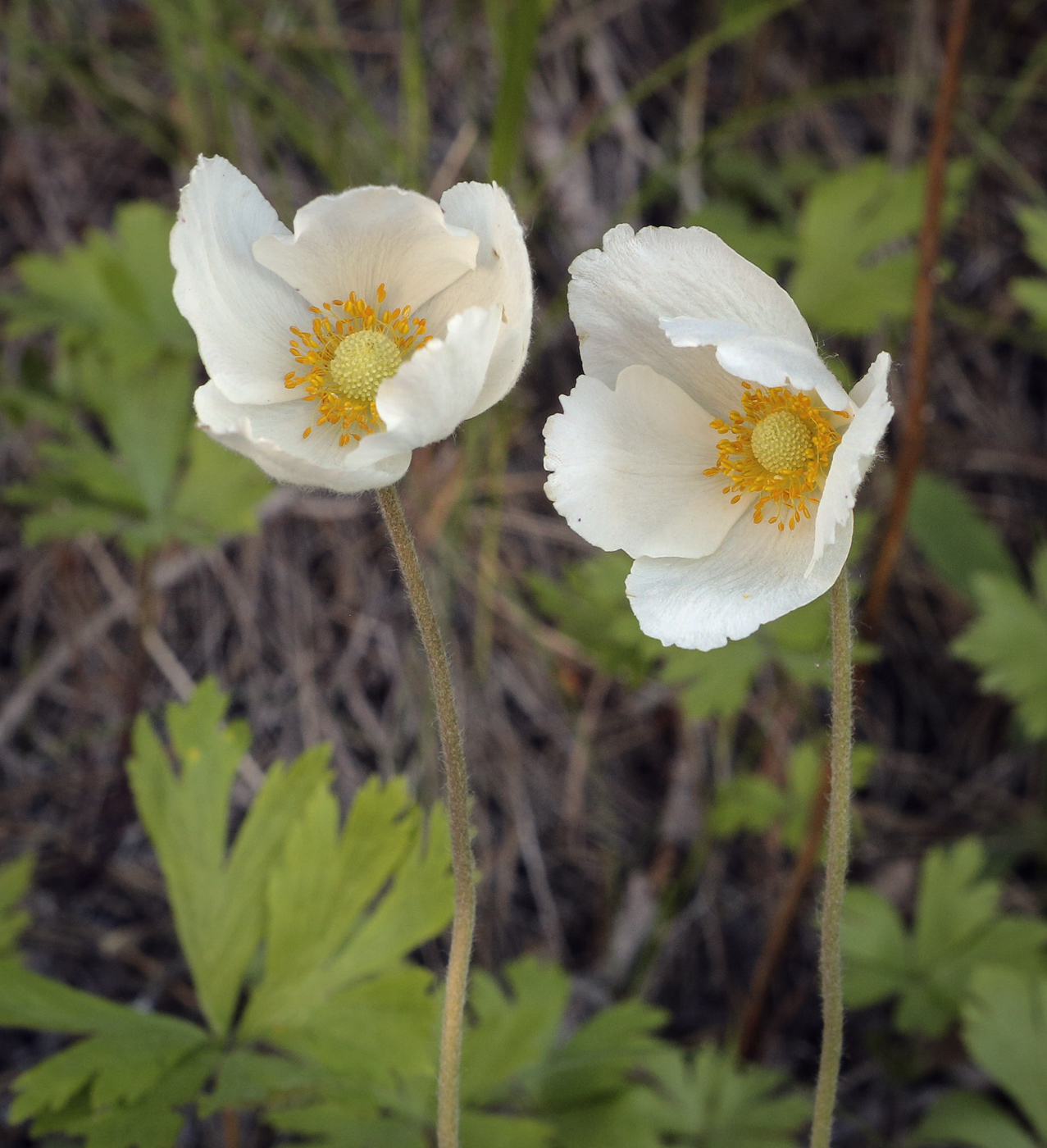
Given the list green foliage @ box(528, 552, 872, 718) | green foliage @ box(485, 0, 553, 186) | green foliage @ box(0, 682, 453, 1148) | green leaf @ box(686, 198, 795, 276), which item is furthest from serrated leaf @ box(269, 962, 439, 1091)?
green leaf @ box(686, 198, 795, 276)

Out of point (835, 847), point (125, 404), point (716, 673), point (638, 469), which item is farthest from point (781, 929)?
point (125, 404)

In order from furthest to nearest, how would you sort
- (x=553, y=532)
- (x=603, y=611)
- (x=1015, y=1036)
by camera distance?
(x=553, y=532) → (x=603, y=611) → (x=1015, y=1036)

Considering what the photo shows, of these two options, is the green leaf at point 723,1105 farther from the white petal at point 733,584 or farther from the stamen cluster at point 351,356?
the stamen cluster at point 351,356

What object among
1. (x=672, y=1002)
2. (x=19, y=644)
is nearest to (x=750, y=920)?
(x=672, y=1002)

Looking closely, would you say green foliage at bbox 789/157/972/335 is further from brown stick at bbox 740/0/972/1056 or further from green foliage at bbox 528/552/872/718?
green foliage at bbox 528/552/872/718

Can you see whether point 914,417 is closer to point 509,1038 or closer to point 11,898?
point 509,1038

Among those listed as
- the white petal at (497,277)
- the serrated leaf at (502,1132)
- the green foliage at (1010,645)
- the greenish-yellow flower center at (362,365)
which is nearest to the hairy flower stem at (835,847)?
the white petal at (497,277)

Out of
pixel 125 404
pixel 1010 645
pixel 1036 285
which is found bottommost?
pixel 1010 645
